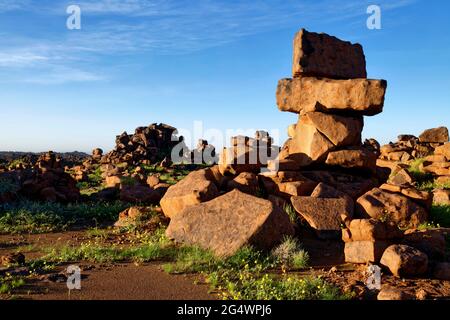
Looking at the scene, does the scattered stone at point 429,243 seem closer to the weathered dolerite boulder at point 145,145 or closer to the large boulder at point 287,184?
the large boulder at point 287,184

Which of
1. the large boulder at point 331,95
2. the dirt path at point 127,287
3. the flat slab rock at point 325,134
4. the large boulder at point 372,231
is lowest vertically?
the dirt path at point 127,287

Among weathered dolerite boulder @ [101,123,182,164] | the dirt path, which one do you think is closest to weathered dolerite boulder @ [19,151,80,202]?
the dirt path

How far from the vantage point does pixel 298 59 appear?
17.7 m

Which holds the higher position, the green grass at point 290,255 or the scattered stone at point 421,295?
the green grass at point 290,255

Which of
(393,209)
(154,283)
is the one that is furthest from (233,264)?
(393,209)

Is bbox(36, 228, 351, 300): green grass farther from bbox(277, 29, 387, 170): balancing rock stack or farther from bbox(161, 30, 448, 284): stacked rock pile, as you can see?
bbox(277, 29, 387, 170): balancing rock stack

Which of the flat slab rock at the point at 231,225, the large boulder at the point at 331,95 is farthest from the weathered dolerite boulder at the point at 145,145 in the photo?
the flat slab rock at the point at 231,225

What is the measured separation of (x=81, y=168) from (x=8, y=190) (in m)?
29.2

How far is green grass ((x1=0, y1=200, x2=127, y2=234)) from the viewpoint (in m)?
16.0

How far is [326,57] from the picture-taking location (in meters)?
18.0

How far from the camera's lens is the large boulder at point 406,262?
9695 mm

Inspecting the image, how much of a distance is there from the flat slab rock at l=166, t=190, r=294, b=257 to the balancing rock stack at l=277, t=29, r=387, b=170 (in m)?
5.00
